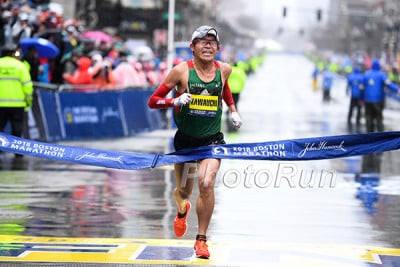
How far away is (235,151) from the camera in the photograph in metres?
9.21

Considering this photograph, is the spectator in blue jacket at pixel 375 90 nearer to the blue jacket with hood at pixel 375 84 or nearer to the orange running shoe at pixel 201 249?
the blue jacket with hood at pixel 375 84

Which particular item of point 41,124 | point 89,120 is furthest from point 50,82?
point 41,124

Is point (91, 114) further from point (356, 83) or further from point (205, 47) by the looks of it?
point (205, 47)

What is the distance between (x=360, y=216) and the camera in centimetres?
1193

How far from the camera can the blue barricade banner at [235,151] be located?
30.4 feet

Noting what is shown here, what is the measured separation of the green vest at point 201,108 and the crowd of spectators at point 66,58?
11649 mm

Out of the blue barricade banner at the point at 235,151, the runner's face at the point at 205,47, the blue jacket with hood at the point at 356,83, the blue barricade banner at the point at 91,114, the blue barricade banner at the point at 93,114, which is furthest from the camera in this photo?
the blue jacket with hood at the point at 356,83

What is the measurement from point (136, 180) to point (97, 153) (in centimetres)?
607

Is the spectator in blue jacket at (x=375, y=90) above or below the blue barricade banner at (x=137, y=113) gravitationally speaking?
above

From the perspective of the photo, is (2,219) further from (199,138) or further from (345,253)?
(345,253)

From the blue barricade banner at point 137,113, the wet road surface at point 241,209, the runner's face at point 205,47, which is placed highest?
the runner's face at point 205,47
